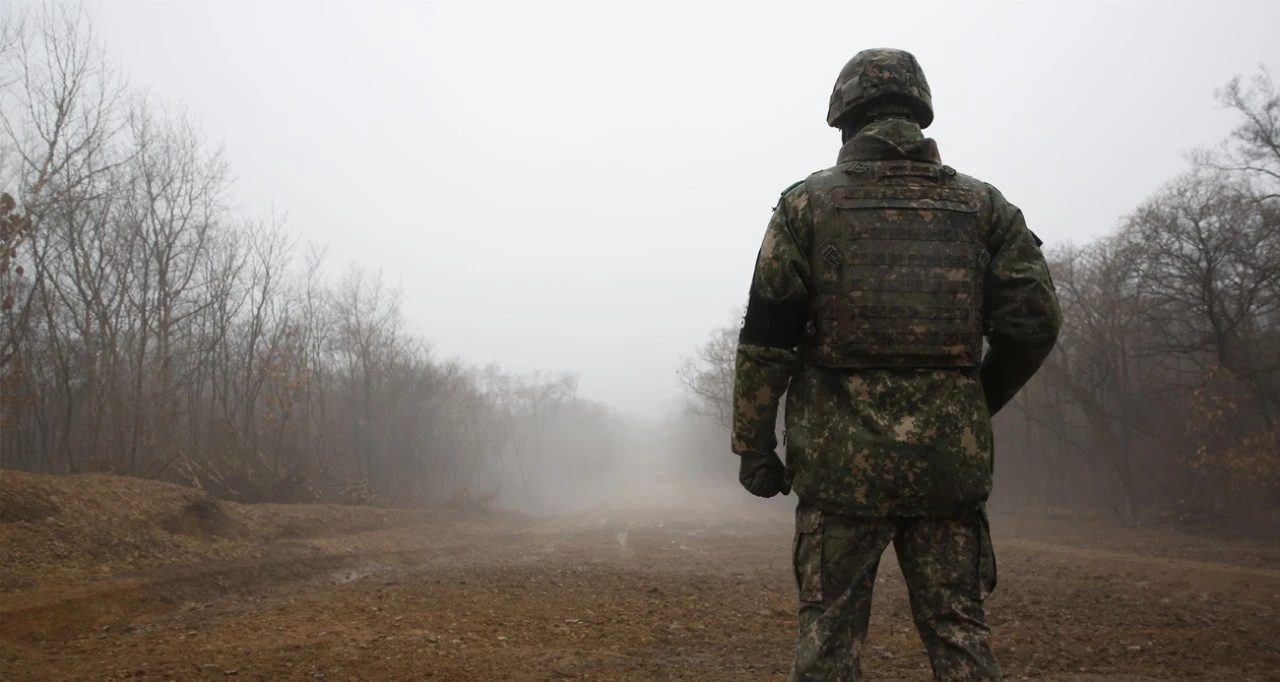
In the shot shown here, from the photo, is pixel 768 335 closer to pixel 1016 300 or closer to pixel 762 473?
pixel 762 473

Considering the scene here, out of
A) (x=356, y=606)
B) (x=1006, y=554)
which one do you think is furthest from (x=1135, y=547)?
(x=356, y=606)

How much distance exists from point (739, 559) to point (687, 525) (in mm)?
11634

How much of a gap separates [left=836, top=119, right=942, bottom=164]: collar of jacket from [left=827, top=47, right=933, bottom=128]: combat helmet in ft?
0.43

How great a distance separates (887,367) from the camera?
2.58 meters

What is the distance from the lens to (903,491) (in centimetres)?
245

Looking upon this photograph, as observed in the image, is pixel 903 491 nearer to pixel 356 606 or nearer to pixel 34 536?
pixel 356 606

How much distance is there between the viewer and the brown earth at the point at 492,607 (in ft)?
14.2

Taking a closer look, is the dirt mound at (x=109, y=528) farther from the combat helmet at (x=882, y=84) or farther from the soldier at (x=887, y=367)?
the combat helmet at (x=882, y=84)

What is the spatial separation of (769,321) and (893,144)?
2.71 ft

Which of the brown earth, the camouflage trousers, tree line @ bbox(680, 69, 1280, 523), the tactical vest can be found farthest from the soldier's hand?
tree line @ bbox(680, 69, 1280, 523)

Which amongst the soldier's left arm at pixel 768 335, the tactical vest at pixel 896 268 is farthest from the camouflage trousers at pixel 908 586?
the tactical vest at pixel 896 268

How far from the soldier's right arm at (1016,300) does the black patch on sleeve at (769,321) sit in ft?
2.47

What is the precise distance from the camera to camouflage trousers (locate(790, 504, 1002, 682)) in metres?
2.37

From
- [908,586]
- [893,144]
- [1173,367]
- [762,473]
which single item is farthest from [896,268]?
[1173,367]
